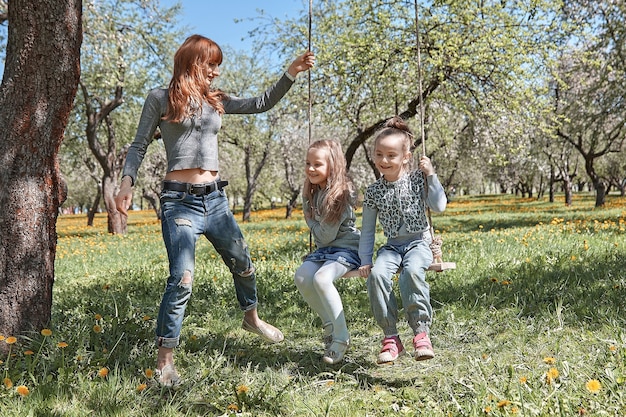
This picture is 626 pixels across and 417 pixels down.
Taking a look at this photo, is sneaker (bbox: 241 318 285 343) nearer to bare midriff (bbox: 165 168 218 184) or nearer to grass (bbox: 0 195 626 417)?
grass (bbox: 0 195 626 417)

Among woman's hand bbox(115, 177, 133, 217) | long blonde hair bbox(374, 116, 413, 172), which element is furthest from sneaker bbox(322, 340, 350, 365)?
woman's hand bbox(115, 177, 133, 217)

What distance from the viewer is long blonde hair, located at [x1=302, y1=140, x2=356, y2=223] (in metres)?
3.77

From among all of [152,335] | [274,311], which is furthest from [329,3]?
[152,335]

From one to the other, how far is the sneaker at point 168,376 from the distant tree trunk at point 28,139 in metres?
1.14

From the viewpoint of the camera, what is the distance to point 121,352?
146 inches

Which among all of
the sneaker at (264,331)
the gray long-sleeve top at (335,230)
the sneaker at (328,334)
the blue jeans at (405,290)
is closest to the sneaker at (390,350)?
the blue jeans at (405,290)

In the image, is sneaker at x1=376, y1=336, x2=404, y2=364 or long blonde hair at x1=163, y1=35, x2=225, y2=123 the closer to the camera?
sneaker at x1=376, y1=336, x2=404, y2=364

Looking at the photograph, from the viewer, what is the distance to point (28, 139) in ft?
12.4

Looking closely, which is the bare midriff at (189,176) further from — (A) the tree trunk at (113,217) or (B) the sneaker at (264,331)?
(A) the tree trunk at (113,217)

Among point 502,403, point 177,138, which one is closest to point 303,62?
point 177,138

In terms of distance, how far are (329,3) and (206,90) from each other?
41.7 feet

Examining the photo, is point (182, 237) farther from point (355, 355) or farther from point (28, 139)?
point (355, 355)

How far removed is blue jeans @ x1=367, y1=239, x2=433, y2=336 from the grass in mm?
350

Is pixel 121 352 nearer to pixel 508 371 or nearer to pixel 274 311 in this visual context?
pixel 274 311
